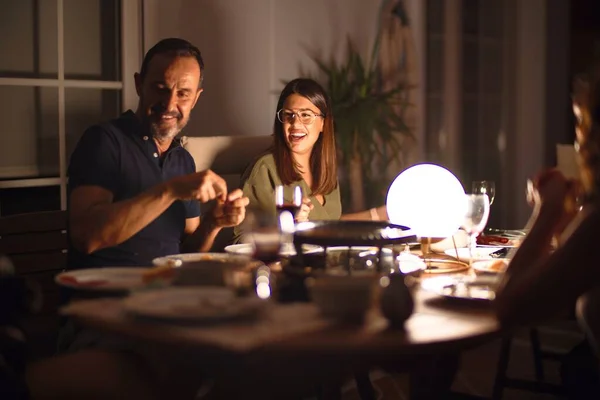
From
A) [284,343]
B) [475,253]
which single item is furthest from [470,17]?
[284,343]

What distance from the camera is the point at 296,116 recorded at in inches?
121

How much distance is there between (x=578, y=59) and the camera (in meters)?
6.87

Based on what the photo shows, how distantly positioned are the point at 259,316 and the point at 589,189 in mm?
673

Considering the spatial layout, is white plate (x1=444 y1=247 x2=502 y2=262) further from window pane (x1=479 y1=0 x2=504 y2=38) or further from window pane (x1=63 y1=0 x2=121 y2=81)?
window pane (x1=479 y1=0 x2=504 y2=38)

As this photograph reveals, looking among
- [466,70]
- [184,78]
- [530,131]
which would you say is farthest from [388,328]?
[530,131]

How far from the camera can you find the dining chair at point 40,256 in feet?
8.47

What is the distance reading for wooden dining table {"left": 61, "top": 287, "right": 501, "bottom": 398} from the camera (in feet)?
4.39

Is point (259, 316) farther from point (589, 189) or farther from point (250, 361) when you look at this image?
point (589, 189)

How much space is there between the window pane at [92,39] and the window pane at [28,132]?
6.5 inches

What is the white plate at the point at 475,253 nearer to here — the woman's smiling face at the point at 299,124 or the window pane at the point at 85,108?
the woman's smiling face at the point at 299,124

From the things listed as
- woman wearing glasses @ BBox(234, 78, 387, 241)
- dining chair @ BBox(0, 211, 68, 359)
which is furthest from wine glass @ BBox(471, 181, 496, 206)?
dining chair @ BBox(0, 211, 68, 359)

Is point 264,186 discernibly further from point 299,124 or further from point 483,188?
point 483,188

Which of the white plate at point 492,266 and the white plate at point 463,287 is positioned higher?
the white plate at point 492,266

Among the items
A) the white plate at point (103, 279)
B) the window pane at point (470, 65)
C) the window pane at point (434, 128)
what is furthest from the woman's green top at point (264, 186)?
the window pane at point (470, 65)
